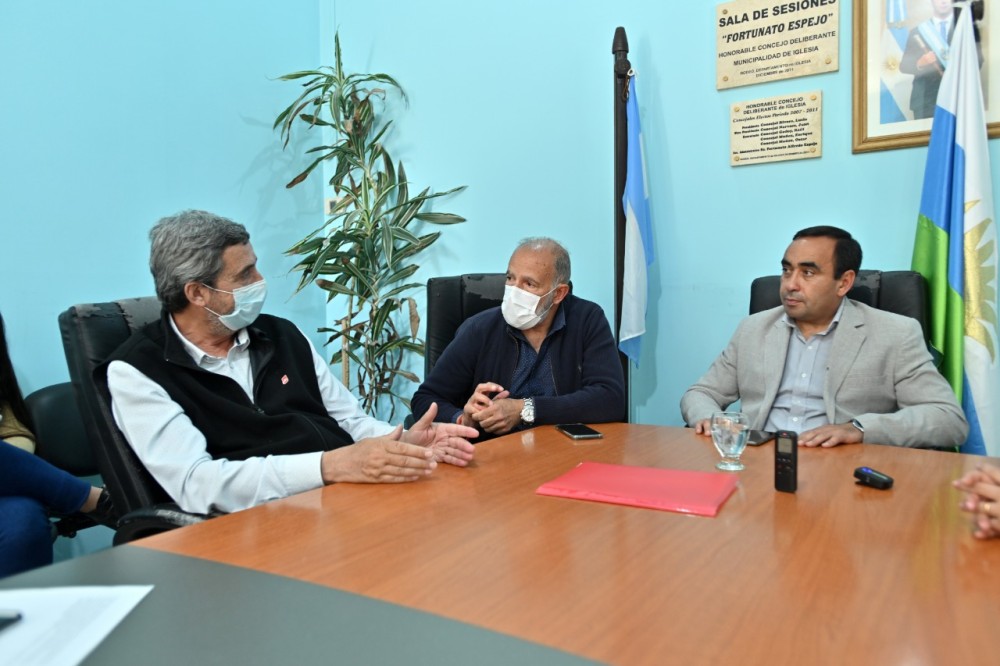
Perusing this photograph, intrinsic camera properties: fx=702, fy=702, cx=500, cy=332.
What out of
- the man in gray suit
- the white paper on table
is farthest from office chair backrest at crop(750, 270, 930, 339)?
the white paper on table

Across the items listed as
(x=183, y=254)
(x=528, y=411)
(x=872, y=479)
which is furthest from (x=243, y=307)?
(x=872, y=479)

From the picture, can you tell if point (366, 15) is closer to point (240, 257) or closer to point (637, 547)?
point (240, 257)

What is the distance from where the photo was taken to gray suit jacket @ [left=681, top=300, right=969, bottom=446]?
6.37ft

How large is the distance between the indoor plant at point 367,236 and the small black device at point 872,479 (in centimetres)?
263

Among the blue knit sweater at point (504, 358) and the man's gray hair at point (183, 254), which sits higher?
the man's gray hair at point (183, 254)

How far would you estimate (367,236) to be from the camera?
371 cm

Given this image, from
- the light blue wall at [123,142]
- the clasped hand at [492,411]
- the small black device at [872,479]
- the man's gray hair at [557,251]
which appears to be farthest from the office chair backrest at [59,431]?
the small black device at [872,479]

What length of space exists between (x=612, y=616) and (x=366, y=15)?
4.04m

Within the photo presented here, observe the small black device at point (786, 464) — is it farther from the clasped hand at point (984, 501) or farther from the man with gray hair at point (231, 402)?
the man with gray hair at point (231, 402)

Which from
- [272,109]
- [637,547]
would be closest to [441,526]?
[637,547]

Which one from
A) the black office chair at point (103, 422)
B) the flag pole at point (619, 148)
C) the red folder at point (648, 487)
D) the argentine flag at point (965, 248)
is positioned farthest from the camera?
the flag pole at point (619, 148)

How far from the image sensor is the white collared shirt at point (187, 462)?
56.1 inches

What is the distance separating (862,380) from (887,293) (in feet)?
1.12

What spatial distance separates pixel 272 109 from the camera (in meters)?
3.92
